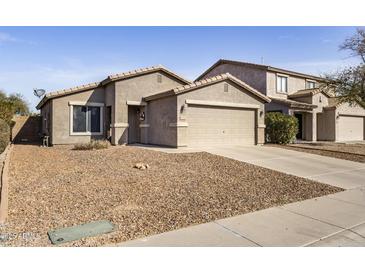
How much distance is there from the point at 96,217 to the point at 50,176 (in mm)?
3664

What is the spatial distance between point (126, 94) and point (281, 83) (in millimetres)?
13916

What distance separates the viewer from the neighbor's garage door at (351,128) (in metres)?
26.1

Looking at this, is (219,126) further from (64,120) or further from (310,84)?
(310,84)

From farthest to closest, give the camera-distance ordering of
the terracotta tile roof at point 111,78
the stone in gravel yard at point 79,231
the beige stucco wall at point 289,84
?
1. the beige stucco wall at point 289,84
2. the terracotta tile roof at point 111,78
3. the stone in gravel yard at point 79,231

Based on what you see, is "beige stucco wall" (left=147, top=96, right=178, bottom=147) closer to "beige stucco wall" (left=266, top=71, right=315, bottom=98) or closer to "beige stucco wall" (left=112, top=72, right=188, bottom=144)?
"beige stucco wall" (left=112, top=72, right=188, bottom=144)

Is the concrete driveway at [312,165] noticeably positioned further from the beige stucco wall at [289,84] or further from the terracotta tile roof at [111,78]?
the beige stucco wall at [289,84]

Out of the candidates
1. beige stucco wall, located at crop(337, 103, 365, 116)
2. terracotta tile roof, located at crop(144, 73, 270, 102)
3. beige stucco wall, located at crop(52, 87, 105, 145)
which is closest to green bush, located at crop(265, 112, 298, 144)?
terracotta tile roof, located at crop(144, 73, 270, 102)

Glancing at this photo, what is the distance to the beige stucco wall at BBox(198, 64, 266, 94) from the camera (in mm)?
23938

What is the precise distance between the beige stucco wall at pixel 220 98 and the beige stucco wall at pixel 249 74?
246 inches

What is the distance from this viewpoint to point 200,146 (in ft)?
51.1

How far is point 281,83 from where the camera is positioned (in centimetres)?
2484

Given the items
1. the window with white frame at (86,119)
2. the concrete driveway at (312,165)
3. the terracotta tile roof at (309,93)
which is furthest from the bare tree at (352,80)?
the window with white frame at (86,119)

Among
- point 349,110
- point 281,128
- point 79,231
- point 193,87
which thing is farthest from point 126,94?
point 349,110
